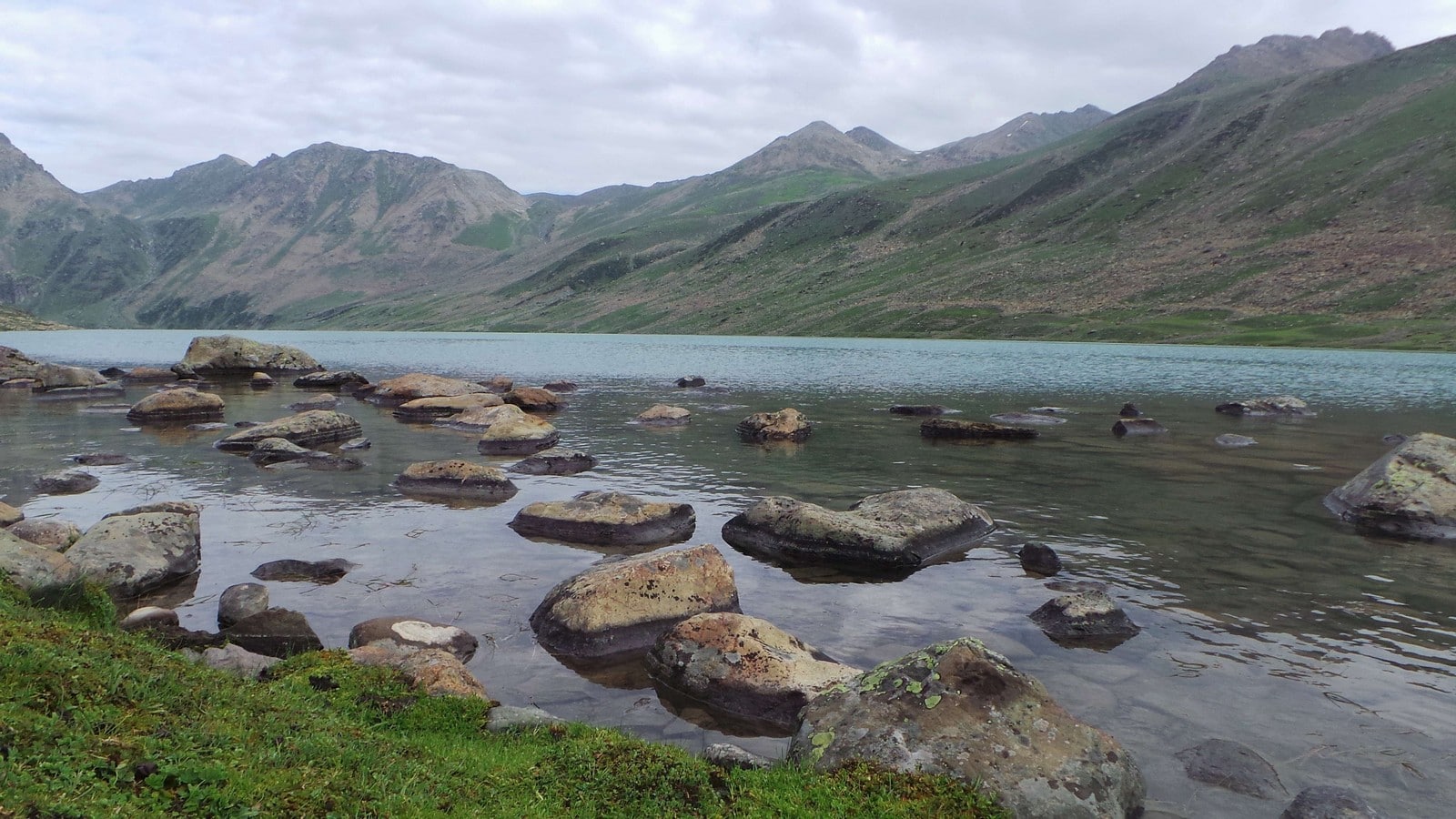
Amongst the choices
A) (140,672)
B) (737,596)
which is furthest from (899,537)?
(140,672)

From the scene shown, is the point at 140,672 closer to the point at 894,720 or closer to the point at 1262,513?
the point at 894,720

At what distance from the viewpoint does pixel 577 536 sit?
2322cm

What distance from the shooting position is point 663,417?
50.6 metres

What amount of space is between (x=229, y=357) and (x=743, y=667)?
8749 centimetres

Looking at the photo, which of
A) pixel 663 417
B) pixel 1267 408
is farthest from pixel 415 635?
pixel 1267 408

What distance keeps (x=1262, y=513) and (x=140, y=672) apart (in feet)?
96.3

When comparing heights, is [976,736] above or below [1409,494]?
below

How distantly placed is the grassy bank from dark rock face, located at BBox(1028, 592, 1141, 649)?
25.3 feet

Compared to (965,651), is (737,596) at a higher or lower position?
lower

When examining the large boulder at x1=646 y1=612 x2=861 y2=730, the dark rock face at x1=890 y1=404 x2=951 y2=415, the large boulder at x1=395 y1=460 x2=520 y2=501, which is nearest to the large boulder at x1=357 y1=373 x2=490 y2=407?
the large boulder at x1=395 y1=460 x2=520 y2=501

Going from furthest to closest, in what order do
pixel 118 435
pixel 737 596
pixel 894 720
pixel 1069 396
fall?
1. pixel 1069 396
2. pixel 118 435
3. pixel 737 596
4. pixel 894 720

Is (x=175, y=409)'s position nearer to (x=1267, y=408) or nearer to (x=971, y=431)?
(x=971, y=431)

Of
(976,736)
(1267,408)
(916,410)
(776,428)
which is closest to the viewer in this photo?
(976,736)

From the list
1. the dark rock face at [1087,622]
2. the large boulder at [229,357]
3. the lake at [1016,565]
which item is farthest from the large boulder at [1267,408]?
the large boulder at [229,357]
